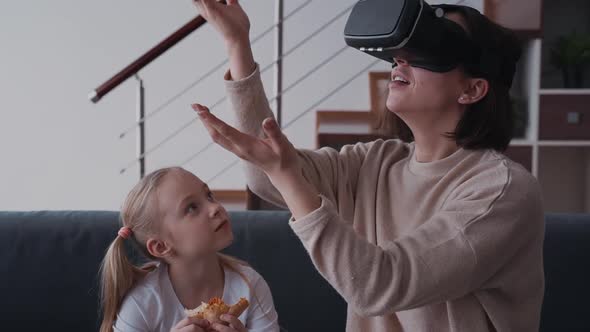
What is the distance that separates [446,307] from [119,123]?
11.5ft

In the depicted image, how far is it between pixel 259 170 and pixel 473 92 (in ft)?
1.37

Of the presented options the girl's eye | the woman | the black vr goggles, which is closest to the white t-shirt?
the girl's eye

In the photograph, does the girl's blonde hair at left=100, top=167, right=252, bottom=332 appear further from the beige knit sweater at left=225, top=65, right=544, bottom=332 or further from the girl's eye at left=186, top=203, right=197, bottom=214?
the beige knit sweater at left=225, top=65, right=544, bottom=332

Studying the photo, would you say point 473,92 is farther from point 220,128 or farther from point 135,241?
point 135,241

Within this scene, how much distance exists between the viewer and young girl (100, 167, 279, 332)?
1.66m

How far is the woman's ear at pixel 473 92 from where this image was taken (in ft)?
4.38

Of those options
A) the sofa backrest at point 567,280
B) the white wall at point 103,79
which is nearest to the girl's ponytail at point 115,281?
the sofa backrest at point 567,280

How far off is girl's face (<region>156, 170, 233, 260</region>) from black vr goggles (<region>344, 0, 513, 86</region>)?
0.55 metres

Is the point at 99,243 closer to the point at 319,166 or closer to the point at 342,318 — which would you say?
the point at 342,318

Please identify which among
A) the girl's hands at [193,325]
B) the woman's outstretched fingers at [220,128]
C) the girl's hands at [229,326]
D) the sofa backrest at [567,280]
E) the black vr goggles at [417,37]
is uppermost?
the black vr goggles at [417,37]

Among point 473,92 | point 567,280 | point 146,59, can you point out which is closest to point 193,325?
point 473,92

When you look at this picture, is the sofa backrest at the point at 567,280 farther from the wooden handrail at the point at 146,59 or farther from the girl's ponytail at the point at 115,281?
the wooden handrail at the point at 146,59

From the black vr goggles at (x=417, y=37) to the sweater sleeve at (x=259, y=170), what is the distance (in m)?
0.20

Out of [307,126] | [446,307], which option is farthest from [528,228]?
[307,126]
